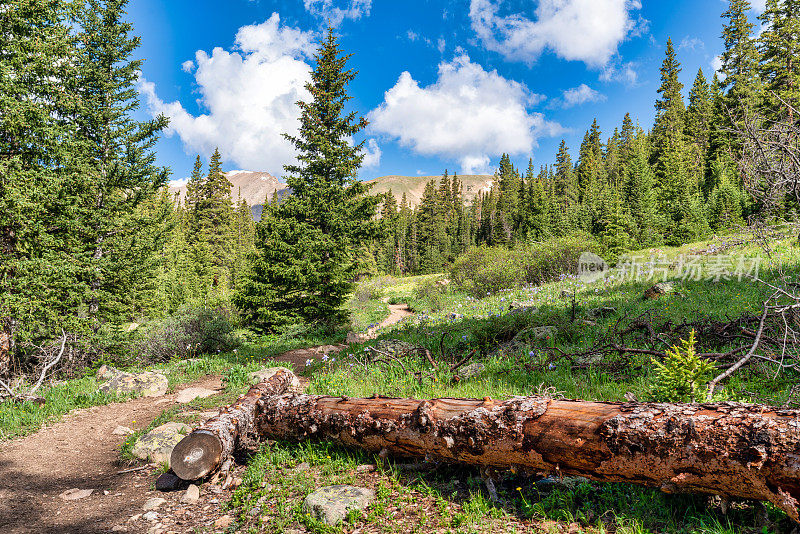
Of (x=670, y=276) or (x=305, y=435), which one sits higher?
(x=670, y=276)

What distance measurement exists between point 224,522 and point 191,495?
0.81 metres

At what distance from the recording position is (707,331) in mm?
5668

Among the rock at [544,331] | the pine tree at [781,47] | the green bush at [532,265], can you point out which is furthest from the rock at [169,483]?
the pine tree at [781,47]

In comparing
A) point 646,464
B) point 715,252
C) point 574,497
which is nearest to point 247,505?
point 574,497

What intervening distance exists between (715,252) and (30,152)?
21328 mm

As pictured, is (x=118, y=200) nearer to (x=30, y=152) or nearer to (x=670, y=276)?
(x=30, y=152)

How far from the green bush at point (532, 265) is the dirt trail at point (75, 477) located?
14771 mm

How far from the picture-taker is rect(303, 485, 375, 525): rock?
2934 mm

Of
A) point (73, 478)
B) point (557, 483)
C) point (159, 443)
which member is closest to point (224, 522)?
point (159, 443)

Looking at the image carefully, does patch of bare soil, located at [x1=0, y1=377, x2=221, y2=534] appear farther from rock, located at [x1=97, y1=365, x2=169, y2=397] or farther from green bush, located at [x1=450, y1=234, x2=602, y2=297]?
green bush, located at [x1=450, y1=234, x2=602, y2=297]

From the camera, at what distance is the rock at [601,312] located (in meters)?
8.29

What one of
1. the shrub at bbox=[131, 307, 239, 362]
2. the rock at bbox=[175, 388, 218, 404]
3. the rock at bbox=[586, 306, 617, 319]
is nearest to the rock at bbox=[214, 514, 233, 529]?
the rock at bbox=[175, 388, 218, 404]

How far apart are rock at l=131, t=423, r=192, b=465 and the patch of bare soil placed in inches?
9.8
